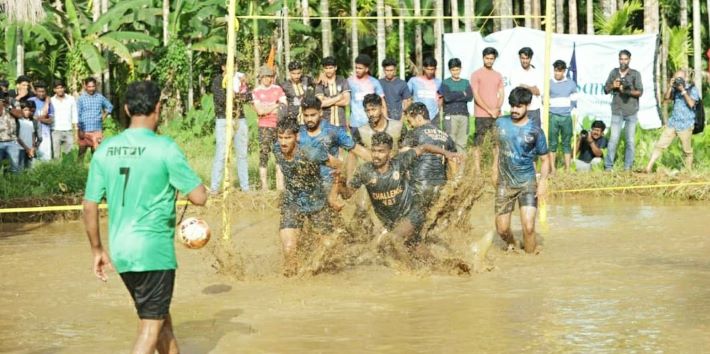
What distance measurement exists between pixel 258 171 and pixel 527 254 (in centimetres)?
646

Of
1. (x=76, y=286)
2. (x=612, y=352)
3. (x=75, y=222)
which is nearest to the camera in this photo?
(x=612, y=352)

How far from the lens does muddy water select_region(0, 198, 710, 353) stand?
27.1 feet

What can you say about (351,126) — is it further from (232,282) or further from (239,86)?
(232,282)

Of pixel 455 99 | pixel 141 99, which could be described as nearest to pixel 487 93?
pixel 455 99

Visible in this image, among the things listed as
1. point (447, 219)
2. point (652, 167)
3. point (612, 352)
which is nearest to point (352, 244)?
point (447, 219)

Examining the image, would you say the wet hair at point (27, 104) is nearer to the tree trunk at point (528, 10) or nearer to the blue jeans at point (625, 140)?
the blue jeans at point (625, 140)

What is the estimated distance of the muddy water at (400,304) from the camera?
27.1ft

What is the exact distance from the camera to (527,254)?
1201 cm

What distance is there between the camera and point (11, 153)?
1641 centimetres

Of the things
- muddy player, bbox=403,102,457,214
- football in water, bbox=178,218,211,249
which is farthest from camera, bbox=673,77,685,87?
football in water, bbox=178,218,211,249

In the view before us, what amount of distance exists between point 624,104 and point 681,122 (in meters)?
0.95

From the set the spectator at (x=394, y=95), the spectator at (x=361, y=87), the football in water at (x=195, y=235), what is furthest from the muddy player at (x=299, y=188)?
the spectator at (x=394, y=95)

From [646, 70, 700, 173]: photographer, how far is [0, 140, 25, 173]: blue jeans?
8.72 metres

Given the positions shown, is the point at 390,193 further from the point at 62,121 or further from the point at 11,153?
the point at 62,121
